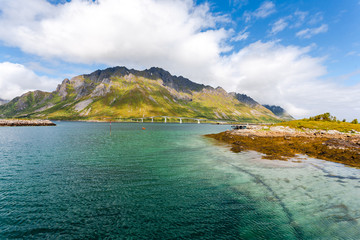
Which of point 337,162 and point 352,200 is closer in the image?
point 352,200

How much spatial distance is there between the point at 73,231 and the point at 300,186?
23663 millimetres

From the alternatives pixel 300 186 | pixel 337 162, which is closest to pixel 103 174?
pixel 300 186

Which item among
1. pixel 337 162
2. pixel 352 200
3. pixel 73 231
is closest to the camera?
pixel 73 231

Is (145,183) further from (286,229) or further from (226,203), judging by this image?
(286,229)

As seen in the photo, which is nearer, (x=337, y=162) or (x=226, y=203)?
(x=226, y=203)

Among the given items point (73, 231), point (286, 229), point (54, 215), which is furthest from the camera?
point (54, 215)

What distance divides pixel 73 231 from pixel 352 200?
83.0 feet

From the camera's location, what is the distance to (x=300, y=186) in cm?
1986

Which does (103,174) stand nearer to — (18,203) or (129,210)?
(18,203)

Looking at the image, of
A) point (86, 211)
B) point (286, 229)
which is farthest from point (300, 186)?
point (86, 211)

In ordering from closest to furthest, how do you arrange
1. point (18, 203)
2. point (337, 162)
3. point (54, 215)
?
point (54, 215) → point (18, 203) → point (337, 162)

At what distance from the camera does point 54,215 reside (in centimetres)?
1279

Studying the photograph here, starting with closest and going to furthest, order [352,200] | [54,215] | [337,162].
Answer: [54,215], [352,200], [337,162]

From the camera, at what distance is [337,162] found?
3234 cm
